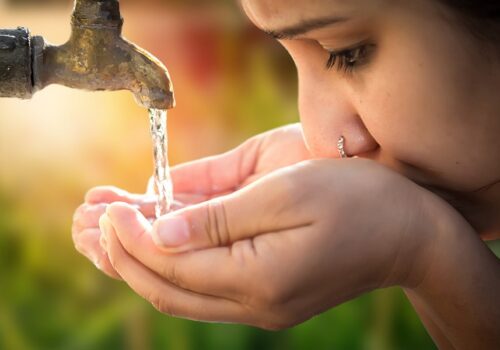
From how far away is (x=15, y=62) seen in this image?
797 millimetres

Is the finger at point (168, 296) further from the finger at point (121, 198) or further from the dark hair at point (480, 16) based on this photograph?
the dark hair at point (480, 16)

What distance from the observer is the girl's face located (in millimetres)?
853

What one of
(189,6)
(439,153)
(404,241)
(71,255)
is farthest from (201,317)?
(189,6)

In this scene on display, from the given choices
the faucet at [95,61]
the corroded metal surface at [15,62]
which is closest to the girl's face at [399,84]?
the faucet at [95,61]

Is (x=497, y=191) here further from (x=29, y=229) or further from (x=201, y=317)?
(x=29, y=229)

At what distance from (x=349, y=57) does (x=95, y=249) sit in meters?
0.38

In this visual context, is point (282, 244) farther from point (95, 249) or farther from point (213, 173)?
point (213, 173)

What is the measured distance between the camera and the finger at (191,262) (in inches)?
30.3

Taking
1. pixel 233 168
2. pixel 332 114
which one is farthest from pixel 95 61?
pixel 233 168

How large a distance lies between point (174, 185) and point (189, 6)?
0.60 m

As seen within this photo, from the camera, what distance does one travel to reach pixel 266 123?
163 centimetres

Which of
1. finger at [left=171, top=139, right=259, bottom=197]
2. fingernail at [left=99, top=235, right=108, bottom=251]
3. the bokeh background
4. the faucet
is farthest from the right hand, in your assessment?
the bokeh background

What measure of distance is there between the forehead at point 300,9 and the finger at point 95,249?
→ 330 mm

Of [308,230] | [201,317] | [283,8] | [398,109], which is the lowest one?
[201,317]
